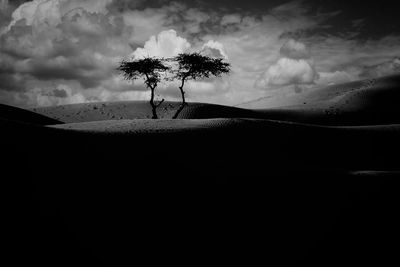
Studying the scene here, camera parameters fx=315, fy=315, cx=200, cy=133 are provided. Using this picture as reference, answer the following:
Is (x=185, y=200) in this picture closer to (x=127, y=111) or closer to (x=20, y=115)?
(x=20, y=115)

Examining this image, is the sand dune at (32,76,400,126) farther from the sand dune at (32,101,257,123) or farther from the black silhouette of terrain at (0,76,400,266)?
the black silhouette of terrain at (0,76,400,266)

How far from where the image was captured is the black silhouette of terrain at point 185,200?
7043mm

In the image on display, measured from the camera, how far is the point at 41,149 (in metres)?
10.4

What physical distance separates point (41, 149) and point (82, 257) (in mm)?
5201

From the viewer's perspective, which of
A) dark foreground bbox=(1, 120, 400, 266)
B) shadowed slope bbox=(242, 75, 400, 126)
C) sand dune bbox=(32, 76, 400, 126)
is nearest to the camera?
dark foreground bbox=(1, 120, 400, 266)

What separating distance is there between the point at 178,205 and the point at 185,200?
332 mm

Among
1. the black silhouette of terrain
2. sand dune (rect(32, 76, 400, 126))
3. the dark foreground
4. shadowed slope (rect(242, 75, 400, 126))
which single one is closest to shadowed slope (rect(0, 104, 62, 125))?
sand dune (rect(32, 76, 400, 126))

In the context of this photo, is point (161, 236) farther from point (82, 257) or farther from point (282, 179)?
point (282, 179)

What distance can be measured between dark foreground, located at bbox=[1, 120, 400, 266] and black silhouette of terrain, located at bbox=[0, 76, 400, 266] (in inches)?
1.2

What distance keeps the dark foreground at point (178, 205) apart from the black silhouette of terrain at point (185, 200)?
3cm

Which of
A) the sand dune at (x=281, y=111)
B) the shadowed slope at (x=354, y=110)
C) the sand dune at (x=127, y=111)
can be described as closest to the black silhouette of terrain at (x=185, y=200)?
the shadowed slope at (x=354, y=110)

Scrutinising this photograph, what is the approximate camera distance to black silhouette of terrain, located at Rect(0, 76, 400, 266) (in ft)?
23.1

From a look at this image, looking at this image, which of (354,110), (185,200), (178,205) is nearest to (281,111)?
(354,110)

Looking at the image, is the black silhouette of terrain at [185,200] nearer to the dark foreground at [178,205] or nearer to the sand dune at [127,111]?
the dark foreground at [178,205]
